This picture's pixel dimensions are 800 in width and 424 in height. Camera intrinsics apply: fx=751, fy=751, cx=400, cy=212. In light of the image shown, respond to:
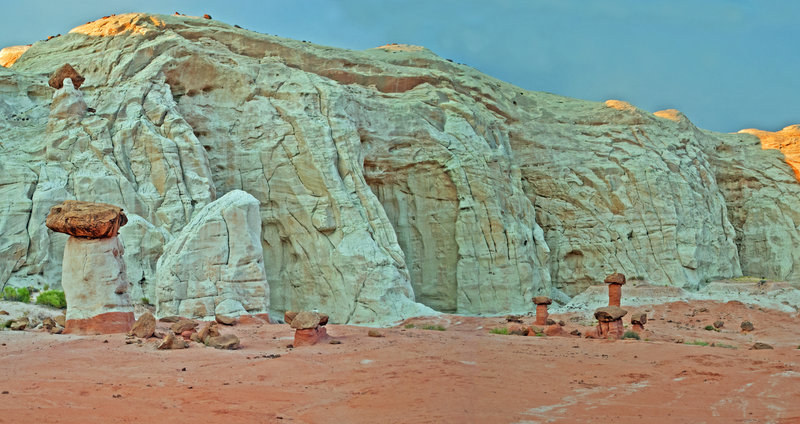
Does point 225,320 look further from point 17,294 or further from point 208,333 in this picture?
point 17,294

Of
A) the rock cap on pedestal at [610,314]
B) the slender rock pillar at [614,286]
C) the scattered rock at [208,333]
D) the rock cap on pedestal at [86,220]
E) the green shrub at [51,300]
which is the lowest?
the scattered rock at [208,333]

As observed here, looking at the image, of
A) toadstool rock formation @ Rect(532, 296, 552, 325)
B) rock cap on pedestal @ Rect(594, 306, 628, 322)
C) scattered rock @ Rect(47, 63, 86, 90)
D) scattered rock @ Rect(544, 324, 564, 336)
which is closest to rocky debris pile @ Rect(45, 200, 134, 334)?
scattered rock @ Rect(544, 324, 564, 336)

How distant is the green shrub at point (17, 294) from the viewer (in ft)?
68.4

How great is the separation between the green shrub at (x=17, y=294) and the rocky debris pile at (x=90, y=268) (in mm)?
6580

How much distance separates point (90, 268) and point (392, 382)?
7515mm

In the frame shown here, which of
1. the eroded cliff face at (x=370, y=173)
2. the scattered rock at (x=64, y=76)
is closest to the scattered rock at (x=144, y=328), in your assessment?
the eroded cliff face at (x=370, y=173)

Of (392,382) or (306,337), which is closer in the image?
(392,382)

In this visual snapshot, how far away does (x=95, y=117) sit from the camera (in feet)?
86.9

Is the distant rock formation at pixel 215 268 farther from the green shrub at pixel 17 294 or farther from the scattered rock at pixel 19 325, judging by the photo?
the scattered rock at pixel 19 325

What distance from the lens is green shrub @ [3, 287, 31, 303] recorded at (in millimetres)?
20859

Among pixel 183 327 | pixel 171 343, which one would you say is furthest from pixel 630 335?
pixel 171 343

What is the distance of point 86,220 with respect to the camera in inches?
598

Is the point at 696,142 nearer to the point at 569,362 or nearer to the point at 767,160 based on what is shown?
Result: the point at 767,160

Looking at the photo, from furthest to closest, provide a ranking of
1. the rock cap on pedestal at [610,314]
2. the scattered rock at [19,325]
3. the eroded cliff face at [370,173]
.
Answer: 1. the eroded cliff face at [370,173]
2. the rock cap on pedestal at [610,314]
3. the scattered rock at [19,325]
